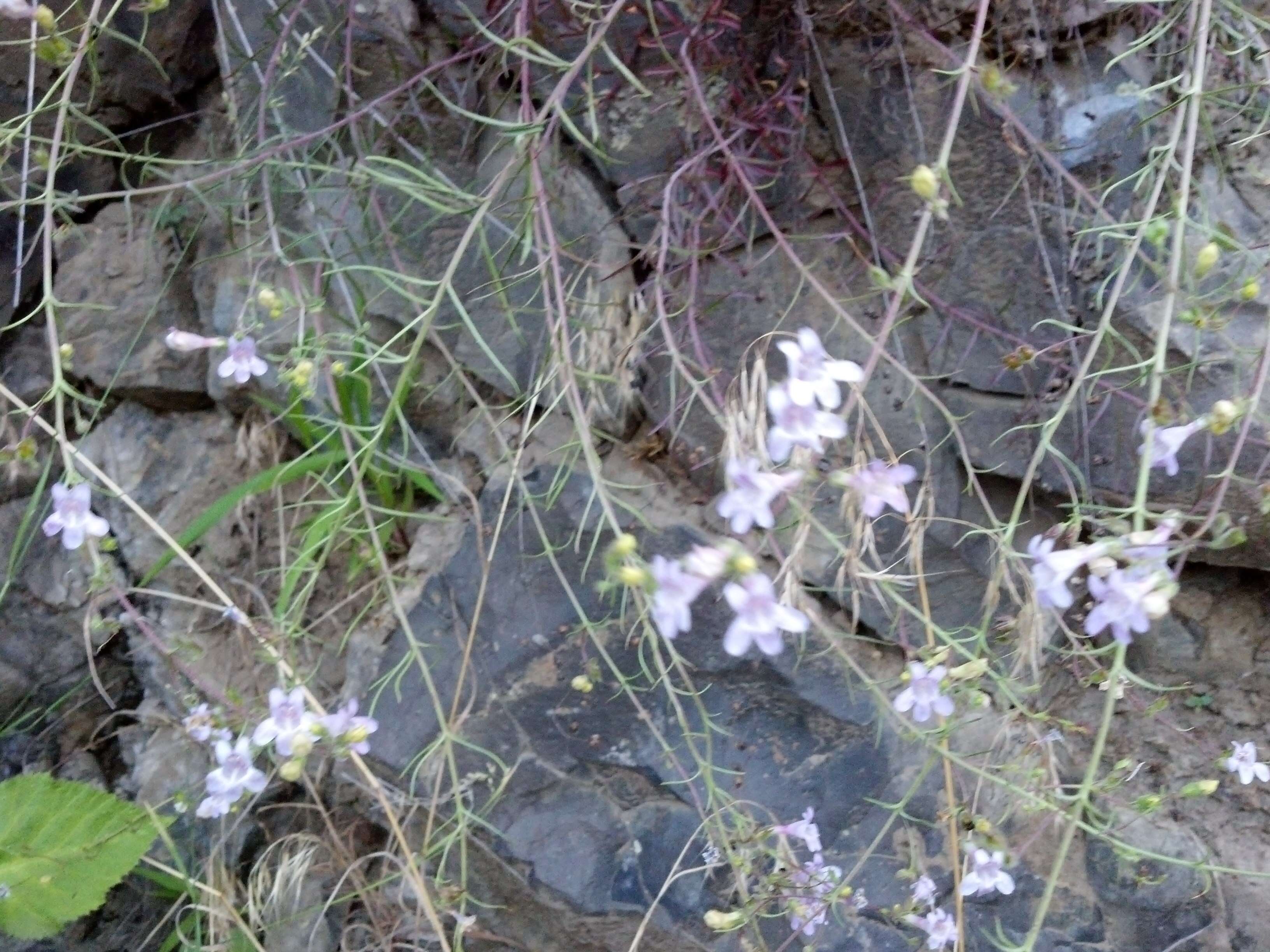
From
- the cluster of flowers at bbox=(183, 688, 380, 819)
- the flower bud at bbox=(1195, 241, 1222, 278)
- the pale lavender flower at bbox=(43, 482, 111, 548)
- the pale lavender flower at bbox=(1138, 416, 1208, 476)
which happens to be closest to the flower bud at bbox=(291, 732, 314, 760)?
the cluster of flowers at bbox=(183, 688, 380, 819)

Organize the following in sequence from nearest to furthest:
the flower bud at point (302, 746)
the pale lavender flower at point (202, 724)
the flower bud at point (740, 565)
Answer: the flower bud at point (740, 565), the flower bud at point (302, 746), the pale lavender flower at point (202, 724)

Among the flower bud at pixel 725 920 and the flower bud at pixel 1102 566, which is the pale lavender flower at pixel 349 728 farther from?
the flower bud at pixel 1102 566

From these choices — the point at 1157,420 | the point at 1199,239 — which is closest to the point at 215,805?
the point at 1157,420

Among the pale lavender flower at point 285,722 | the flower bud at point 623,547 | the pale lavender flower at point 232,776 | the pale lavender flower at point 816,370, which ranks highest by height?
the pale lavender flower at point 816,370

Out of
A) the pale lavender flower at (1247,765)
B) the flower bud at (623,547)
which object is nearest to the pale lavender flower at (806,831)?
the pale lavender flower at (1247,765)

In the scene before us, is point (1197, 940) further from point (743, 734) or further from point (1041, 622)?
point (743, 734)

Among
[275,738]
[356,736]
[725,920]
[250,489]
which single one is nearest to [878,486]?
Answer: [725,920]
